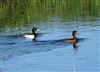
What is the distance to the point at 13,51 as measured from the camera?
101ft

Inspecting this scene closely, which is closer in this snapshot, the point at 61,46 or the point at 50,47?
the point at 50,47

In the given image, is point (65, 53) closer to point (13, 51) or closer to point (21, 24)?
point (13, 51)

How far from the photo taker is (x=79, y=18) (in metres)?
51.7

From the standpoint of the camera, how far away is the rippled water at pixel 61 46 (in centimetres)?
2775

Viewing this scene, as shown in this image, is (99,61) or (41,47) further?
(41,47)

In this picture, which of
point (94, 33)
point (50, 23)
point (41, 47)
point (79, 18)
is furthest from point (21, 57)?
point (79, 18)

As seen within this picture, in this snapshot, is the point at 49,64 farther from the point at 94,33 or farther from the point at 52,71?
the point at 94,33

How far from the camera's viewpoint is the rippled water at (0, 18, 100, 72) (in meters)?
27.8

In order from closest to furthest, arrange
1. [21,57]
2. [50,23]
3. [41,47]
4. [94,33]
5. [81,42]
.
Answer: [21,57]
[41,47]
[81,42]
[94,33]
[50,23]

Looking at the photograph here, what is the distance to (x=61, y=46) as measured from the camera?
110ft

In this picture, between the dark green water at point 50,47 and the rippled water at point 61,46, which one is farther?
the rippled water at point 61,46

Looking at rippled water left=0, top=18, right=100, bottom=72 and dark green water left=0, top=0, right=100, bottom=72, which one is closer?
dark green water left=0, top=0, right=100, bottom=72

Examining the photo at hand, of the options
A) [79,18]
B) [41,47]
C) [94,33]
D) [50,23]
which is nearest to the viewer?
[41,47]

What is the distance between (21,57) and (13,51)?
1690 millimetres
